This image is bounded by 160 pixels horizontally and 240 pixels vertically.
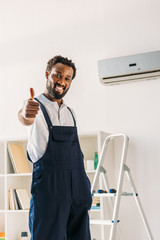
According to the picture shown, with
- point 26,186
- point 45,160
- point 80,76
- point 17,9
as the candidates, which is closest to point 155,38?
point 80,76

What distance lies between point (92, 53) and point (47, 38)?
0.56 meters

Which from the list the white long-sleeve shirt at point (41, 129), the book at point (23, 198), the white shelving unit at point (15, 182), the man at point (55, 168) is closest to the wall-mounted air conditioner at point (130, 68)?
the white shelving unit at point (15, 182)

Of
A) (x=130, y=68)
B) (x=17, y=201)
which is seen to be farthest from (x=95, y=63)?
(x=17, y=201)

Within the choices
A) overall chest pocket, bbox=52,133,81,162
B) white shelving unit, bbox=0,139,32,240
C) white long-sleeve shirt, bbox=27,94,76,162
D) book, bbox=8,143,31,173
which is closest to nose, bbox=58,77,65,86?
white long-sleeve shirt, bbox=27,94,76,162

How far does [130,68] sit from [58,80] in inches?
68.5

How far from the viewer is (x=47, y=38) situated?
14.1 ft

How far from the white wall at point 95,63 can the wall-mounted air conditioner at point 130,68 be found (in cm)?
Answer: 12

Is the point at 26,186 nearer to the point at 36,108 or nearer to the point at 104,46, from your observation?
the point at 104,46

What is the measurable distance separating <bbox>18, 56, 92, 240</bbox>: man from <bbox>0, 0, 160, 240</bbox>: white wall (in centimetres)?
178

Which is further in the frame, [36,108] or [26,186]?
[26,186]

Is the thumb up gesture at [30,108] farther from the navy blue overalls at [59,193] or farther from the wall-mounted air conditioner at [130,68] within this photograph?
the wall-mounted air conditioner at [130,68]

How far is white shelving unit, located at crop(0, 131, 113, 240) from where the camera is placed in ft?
12.6

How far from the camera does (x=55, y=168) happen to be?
1.96m

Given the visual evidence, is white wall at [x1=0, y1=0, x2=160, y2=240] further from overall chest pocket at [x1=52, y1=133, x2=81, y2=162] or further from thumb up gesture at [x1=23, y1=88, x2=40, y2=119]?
thumb up gesture at [x1=23, y1=88, x2=40, y2=119]
